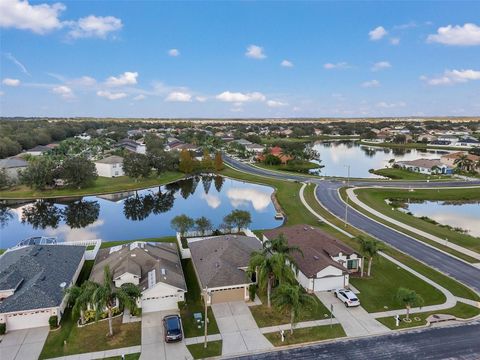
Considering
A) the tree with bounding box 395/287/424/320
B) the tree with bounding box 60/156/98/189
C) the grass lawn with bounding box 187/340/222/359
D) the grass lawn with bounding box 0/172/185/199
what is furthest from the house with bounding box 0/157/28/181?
the tree with bounding box 395/287/424/320

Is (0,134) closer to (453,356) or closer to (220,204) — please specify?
(220,204)

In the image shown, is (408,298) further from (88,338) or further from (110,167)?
(110,167)

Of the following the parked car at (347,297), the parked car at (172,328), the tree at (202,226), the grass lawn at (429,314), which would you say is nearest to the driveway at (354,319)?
the parked car at (347,297)

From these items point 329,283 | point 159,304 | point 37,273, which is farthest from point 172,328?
point 329,283

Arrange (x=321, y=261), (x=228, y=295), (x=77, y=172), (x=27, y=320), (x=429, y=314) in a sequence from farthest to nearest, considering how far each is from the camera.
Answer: (x=77, y=172) < (x=321, y=261) < (x=228, y=295) < (x=429, y=314) < (x=27, y=320)

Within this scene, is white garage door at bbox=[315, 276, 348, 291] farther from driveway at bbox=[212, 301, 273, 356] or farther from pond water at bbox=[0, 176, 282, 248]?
pond water at bbox=[0, 176, 282, 248]

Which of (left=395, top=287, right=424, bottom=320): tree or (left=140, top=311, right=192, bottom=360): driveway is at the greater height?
(left=395, top=287, right=424, bottom=320): tree
